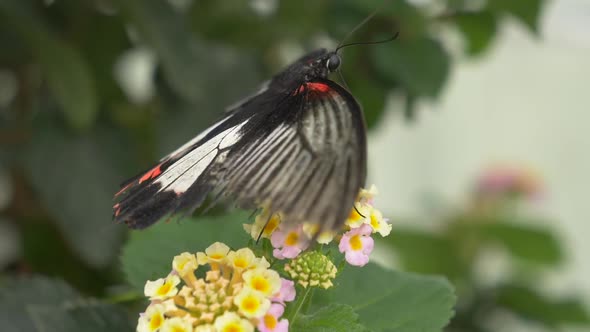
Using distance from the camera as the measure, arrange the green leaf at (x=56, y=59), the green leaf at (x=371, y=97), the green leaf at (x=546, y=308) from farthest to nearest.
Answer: the green leaf at (x=546, y=308) → the green leaf at (x=371, y=97) → the green leaf at (x=56, y=59)

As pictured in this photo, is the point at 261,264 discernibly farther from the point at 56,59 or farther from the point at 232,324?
the point at 56,59

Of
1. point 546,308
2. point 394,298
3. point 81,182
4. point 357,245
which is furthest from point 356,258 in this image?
point 546,308

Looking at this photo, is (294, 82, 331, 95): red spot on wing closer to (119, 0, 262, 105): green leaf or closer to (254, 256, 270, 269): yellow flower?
(254, 256, 270, 269): yellow flower

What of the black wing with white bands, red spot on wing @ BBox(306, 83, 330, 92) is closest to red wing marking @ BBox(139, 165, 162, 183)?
the black wing with white bands

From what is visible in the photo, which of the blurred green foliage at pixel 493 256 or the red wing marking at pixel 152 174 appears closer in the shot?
the red wing marking at pixel 152 174

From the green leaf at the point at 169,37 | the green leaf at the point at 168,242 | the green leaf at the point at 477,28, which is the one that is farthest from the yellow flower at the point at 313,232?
the green leaf at the point at 477,28

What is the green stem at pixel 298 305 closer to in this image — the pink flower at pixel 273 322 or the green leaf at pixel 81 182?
the pink flower at pixel 273 322
